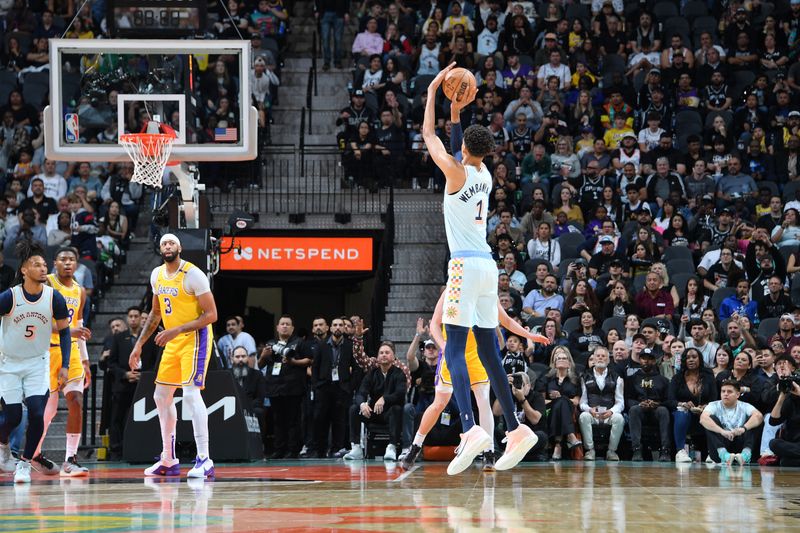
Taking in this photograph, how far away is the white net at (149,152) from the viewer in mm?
13461

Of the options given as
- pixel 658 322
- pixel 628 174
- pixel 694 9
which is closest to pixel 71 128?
pixel 658 322

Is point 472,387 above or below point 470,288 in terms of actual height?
below

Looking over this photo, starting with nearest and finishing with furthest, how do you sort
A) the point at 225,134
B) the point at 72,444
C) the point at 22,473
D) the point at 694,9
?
the point at 22,473 < the point at 72,444 < the point at 225,134 < the point at 694,9

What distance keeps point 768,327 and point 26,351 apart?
960 cm

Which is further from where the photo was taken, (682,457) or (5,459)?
(682,457)

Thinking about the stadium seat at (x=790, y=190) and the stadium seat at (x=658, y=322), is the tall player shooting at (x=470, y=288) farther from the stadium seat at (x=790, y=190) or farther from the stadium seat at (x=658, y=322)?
the stadium seat at (x=790, y=190)

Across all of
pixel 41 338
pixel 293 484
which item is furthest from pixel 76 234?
pixel 293 484

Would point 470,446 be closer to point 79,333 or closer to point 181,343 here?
point 181,343

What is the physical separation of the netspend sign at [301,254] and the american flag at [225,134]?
4804mm

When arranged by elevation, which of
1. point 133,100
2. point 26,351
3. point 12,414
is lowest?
point 12,414

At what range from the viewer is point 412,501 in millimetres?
7633

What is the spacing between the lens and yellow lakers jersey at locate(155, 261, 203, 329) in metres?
10.8

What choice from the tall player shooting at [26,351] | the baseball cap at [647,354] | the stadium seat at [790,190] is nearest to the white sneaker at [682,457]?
the baseball cap at [647,354]

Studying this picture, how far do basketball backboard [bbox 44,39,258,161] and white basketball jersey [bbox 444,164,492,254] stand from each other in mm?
5539
